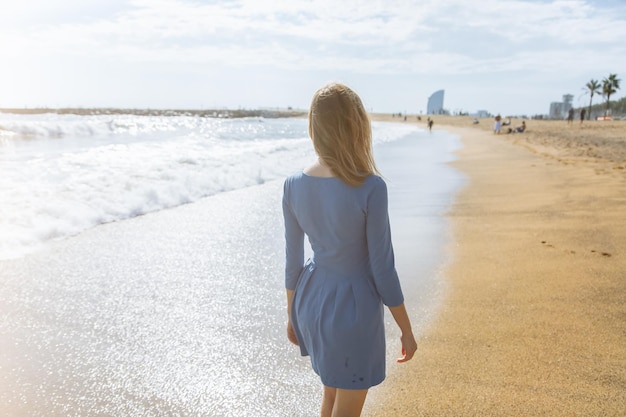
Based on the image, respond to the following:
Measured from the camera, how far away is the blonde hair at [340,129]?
162 centimetres

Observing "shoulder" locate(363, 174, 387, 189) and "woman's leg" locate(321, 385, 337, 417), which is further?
"woman's leg" locate(321, 385, 337, 417)

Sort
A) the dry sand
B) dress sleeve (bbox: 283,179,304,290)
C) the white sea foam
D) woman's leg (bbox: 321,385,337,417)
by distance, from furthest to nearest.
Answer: the white sea foam, the dry sand, woman's leg (bbox: 321,385,337,417), dress sleeve (bbox: 283,179,304,290)

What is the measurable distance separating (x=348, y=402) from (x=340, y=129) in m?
1.08

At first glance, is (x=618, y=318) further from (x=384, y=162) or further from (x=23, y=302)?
(x=384, y=162)

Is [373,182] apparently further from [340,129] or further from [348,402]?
[348,402]

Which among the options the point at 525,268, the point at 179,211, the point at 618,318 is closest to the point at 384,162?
the point at 179,211

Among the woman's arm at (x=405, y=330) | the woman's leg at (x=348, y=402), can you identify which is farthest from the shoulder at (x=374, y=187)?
the woman's leg at (x=348, y=402)

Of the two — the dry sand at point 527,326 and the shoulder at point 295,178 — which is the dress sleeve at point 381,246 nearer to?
the shoulder at point 295,178

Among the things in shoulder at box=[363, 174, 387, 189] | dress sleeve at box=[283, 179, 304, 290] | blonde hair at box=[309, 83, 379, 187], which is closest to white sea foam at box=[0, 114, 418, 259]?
dress sleeve at box=[283, 179, 304, 290]

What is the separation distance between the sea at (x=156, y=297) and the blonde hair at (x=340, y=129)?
1.56 m

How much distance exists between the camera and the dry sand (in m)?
2.53

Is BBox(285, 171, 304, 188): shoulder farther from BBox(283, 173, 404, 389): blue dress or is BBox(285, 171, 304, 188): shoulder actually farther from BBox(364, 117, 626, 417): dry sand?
BBox(364, 117, 626, 417): dry sand

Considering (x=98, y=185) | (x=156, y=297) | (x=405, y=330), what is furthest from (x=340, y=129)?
(x=98, y=185)

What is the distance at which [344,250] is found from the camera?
1.68 meters
